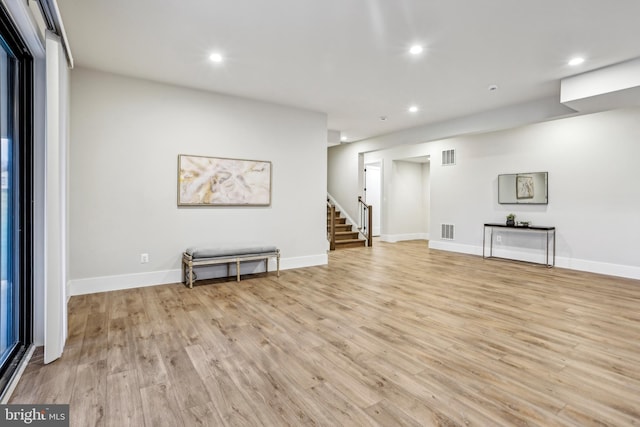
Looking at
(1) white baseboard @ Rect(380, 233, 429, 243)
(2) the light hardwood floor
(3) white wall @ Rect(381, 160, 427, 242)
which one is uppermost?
(3) white wall @ Rect(381, 160, 427, 242)

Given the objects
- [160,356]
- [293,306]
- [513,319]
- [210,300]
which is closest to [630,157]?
[513,319]

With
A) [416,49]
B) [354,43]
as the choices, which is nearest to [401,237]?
[416,49]

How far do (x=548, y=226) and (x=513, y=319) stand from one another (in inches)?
149

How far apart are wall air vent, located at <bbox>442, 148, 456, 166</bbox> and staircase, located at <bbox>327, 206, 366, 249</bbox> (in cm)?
288

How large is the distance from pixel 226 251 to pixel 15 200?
8.29ft

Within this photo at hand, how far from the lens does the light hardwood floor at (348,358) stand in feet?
6.05

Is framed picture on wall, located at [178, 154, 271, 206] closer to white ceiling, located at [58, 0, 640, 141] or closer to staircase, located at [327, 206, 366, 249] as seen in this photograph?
white ceiling, located at [58, 0, 640, 141]

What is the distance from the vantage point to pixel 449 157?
26.4 feet

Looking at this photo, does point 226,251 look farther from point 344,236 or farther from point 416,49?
point 344,236

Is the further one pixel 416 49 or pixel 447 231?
pixel 447 231

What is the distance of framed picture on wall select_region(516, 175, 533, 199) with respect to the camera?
638cm

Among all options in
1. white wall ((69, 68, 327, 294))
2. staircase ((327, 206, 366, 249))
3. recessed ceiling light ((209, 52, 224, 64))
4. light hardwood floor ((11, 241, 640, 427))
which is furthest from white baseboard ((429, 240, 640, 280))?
recessed ceiling light ((209, 52, 224, 64))

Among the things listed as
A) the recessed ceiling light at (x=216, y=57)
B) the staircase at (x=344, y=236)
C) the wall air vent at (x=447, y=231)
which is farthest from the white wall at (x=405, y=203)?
the recessed ceiling light at (x=216, y=57)

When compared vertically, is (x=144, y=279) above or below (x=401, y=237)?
below
